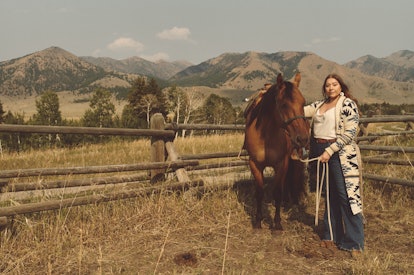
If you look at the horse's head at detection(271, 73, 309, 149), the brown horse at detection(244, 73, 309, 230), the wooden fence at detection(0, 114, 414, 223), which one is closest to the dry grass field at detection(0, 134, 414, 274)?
the wooden fence at detection(0, 114, 414, 223)

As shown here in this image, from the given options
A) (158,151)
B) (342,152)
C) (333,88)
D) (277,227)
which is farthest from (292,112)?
(158,151)

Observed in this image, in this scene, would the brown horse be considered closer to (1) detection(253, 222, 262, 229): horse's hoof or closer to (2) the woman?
(1) detection(253, 222, 262, 229): horse's hoof

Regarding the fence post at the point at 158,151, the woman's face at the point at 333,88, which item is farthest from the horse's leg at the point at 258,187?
the fence post at the point at 158,151

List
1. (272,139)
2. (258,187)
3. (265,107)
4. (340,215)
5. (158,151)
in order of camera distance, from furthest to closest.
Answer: (158,151) → (258,187) → (265,107) → (272,139) → (340,215)

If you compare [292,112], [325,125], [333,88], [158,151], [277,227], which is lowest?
[277,227]

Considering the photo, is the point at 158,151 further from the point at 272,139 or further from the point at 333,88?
the point at 333,88

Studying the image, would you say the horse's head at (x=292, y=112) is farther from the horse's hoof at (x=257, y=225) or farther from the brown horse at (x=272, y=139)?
the horse's hoof at (x=257, y=225)

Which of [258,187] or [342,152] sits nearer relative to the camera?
[342,152]

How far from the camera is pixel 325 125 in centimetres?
366

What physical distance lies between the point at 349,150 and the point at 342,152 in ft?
0.27

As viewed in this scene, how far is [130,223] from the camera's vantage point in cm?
418

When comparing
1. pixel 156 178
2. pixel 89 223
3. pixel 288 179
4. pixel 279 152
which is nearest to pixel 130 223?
pixel 89 223

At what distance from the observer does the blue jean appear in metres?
3.54

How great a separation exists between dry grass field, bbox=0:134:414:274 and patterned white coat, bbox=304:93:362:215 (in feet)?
2.22
